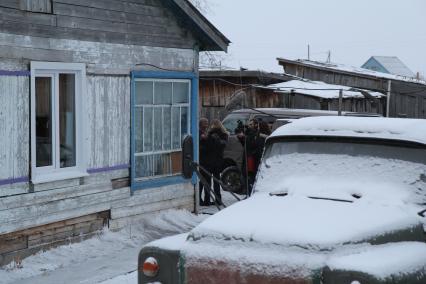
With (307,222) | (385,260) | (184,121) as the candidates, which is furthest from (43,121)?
(385,260)

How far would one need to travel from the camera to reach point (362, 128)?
230 inches

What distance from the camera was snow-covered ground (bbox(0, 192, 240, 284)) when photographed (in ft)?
28.6

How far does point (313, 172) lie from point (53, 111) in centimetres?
502

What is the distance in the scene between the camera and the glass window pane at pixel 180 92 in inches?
479

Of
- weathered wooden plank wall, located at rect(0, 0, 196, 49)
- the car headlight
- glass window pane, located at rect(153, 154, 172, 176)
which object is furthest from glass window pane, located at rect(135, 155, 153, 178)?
the car headlight

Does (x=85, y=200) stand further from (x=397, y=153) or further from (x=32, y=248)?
(x=397, y=153)

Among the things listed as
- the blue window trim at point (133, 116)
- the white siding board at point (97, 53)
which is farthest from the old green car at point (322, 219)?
the blue window trim at point (133, 116)

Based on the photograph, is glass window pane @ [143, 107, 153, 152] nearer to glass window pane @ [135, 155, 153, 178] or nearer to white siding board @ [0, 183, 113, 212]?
glass window pane @ [135, 155, 153, 178]

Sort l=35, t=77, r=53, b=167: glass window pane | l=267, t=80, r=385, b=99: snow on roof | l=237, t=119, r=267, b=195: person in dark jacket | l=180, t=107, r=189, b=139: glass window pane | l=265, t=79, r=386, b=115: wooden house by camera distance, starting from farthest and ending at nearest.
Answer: l=265, t=79, r=386, b=115: wooden house, l=267, t=80, r=385, b=99: snow on roof, l=237, t=119, r=267, b=195: person in dark jacket, l=180, t=107, r=189, b=139: glass window pane, l=35, t=77, r=53, b=167: glass window pane

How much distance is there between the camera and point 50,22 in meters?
9.54

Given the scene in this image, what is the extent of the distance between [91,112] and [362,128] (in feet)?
17.6

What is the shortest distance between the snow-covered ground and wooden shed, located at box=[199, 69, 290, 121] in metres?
11.1

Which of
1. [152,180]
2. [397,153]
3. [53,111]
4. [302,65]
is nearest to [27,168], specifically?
[53,111]

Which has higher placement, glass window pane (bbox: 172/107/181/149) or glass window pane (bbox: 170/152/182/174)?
glass window pane (bbox: 172/107/181/149)
